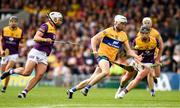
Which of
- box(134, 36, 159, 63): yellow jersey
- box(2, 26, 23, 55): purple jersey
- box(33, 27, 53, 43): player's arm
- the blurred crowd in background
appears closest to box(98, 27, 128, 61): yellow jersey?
box(33, 27, 53, 43): player's arm

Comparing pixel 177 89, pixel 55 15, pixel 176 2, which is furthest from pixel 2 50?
pixel 176 2

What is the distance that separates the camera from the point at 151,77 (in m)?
24.8

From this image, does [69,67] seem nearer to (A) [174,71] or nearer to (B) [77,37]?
(B) [77,37]

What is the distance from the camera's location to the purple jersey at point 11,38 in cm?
2508

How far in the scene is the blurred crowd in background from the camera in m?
35.0

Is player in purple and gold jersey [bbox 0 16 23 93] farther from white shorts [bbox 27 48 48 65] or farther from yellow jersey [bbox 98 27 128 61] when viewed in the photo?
yellow jersey [bbox 98 27 128 61]

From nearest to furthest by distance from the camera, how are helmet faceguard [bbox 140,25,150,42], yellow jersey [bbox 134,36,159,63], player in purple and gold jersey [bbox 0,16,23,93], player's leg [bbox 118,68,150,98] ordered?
player's leg [bbox 118,68,150,98] → helmet faceguard [bbox 140,25,150,42] → yellow jersey [bbox 134,36,159,63] → player in purple and gold jersey [bbox 0,16,23,93]

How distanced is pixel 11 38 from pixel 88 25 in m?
12.6

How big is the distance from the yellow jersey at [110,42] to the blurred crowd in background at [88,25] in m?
12.0

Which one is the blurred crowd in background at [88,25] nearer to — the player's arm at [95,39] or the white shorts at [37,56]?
the player's arm at [95,39]

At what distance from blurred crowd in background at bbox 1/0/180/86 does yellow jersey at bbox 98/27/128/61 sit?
12.0m

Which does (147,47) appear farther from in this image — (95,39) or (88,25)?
(88,25)

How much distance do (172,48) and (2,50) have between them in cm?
1094

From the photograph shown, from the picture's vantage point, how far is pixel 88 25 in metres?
37.5
